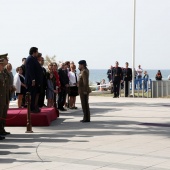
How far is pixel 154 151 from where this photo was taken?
10.2 metres

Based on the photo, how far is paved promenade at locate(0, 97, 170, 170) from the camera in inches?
352

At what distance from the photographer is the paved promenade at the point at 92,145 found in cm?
895

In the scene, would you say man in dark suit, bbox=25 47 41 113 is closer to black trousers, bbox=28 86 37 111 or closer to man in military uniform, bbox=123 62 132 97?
black trousers, bbox=28 86 37 111

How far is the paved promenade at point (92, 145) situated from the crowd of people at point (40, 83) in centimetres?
78

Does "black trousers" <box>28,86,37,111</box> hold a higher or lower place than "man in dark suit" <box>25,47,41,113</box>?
lower

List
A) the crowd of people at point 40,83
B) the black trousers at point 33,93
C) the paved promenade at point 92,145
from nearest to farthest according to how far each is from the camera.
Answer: the paved promenade at point 92,145
the crowd of people at point 40,83
the black trousers at point 33,93

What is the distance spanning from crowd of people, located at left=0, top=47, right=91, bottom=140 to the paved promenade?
78 cm

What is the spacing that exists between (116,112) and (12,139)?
7.65 m

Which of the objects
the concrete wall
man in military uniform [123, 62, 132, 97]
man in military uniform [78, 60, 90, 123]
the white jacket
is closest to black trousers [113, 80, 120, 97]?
man in military uniform [123, 62, 132, 97]

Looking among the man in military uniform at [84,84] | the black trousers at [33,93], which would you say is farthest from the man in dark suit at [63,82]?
the black trousers at [33,93]

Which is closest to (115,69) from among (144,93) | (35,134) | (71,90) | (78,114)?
(144,93)

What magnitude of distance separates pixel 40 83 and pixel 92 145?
4191mm

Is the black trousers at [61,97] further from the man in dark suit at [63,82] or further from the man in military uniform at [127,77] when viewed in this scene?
the man in military uniform at [127,77]

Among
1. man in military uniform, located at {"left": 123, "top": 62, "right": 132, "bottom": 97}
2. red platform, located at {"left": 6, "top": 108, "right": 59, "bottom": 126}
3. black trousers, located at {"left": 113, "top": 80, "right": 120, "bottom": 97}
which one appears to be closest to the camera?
red platform, located at {"left": 6, "top": 108, "right": 59, "bottom": 126}
